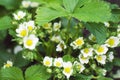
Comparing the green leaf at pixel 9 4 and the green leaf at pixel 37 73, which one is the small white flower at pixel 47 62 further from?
the green leaf at pixel 9 4

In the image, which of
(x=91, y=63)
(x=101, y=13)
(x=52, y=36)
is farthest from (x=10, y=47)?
(x=101, y=13)

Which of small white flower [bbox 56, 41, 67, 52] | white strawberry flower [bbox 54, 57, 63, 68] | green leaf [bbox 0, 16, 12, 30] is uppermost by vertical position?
green leaf [bbox 0, 16, 12, 30]

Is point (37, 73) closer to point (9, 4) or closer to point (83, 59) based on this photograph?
point (83, 59)

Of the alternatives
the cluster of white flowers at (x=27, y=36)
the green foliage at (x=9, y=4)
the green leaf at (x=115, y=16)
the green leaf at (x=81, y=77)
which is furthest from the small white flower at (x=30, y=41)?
the green foliage at (x=9, y=4)

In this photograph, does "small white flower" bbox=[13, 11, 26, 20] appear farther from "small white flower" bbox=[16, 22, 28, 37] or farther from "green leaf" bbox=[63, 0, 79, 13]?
"green leaf" bbox=[63, 0, 79, 13]

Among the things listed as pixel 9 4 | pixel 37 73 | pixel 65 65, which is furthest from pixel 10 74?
pixel 9 4

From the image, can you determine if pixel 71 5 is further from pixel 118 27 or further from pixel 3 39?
pixel 3 39

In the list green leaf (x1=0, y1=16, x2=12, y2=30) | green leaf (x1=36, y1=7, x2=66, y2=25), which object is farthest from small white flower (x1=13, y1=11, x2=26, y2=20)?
green leaf (x1=36, y1=7, x2=66, y2=25)
